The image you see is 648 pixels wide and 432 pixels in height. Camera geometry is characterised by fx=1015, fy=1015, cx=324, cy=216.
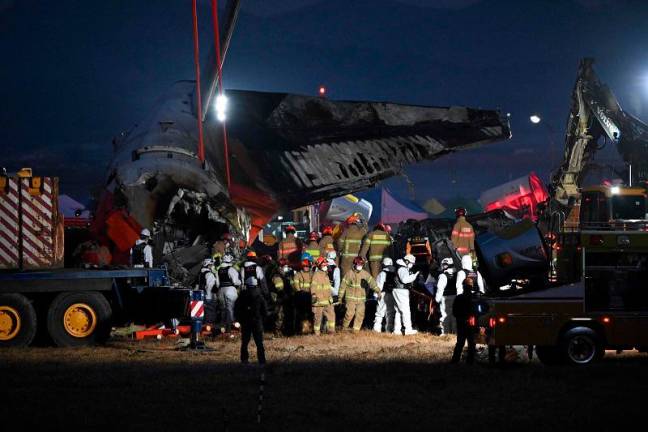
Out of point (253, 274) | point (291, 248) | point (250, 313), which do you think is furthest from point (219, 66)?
point (250, 313)

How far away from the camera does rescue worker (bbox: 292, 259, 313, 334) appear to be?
23.2m

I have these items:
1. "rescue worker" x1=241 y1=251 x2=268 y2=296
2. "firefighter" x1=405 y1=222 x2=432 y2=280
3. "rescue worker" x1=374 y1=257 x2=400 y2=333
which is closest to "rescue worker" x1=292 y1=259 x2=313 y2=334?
"rescue worker" x1=241 y1=251 x2=268 y2=296

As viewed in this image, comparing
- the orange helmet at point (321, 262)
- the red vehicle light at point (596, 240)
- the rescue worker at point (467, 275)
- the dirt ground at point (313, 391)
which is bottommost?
the dirt ground at point (313, 391)

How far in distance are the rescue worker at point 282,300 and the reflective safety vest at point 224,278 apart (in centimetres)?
105

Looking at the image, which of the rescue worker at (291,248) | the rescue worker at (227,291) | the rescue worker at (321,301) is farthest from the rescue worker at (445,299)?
the rescue worker at (291,248)

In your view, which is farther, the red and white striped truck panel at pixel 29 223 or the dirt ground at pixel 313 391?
the red and white striped truck panel at pixel 29 223

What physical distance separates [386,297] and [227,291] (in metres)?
3.68

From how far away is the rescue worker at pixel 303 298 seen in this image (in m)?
23.2

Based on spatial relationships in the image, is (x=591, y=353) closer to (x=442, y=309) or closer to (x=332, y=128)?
(x=442, y=309)

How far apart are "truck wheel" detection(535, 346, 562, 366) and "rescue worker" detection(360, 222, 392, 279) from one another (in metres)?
9.50

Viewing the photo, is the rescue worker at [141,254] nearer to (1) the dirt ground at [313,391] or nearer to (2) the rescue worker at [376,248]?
(1) the dirt ground at [313,391]

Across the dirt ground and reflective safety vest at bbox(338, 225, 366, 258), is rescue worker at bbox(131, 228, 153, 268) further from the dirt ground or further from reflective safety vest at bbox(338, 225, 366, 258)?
reflective safety vest at bbox(338, 225, 366, 258)

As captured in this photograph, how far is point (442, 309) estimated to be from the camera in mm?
23016

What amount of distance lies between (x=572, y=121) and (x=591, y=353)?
69.8 ft
